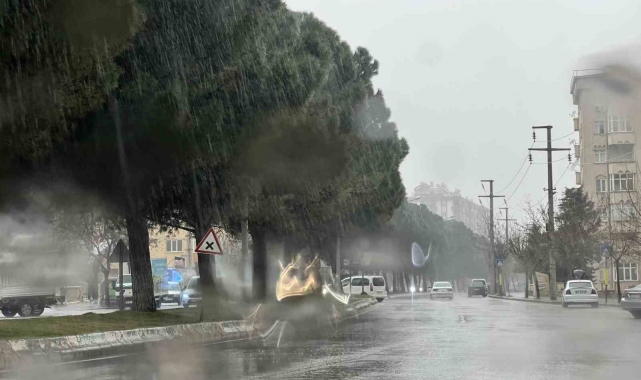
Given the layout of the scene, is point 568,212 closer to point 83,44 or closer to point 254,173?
point 254,173

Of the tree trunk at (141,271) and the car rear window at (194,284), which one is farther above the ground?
the tree trunk at (141,271)

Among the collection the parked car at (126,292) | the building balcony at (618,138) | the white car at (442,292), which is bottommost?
the white car at (442,292)

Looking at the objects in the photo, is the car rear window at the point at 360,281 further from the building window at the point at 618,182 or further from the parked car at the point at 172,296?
the building window at the point at 618,182

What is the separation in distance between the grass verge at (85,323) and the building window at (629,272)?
60.3m

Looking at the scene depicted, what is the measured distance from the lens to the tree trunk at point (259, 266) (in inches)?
1615

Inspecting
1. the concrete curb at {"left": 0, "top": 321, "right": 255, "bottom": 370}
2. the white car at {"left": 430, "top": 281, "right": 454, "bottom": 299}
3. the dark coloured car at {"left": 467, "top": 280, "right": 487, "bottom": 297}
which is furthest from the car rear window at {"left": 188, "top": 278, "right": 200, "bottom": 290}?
the dark coloured car at {"left": 467, "top": 280, "right": 487, "bottom": 297}

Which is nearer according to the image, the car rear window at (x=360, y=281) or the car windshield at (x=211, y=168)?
the car windshield at (x=211, y=168)

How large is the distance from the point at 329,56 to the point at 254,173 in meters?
6.55

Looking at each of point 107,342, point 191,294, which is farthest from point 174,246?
point 107,342

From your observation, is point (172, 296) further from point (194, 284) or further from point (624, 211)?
point (624, 211)

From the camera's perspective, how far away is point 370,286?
68.3 meters

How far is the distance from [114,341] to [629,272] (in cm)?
6953

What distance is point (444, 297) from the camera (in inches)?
2899

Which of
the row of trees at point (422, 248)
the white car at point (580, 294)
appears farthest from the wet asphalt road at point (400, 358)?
the row of trees at point (422, 248)
